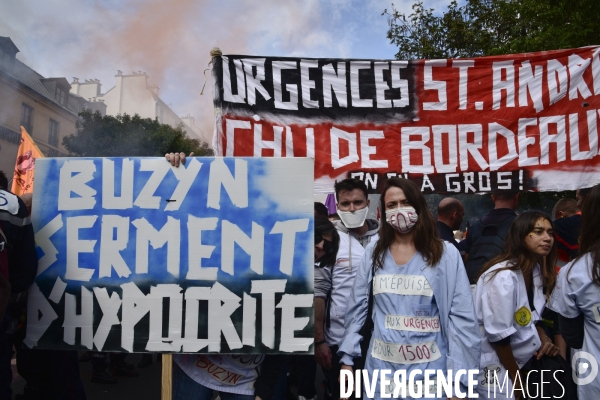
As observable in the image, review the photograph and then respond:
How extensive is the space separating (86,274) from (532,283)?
255cm

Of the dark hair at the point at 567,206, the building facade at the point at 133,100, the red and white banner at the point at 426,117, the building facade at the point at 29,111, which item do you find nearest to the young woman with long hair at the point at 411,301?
the red and white banner at the point at 426,117

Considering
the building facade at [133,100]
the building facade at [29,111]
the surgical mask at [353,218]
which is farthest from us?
the building facade at [133,100]

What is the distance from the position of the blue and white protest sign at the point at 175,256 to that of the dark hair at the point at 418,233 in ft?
1.18

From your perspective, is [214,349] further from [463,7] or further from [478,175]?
[463,7]

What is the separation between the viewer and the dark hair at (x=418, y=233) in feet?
7.71

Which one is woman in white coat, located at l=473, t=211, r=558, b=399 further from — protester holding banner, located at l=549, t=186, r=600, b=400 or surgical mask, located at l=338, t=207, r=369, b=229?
surgical mask, located at l=338, t=207, r=369, b=229

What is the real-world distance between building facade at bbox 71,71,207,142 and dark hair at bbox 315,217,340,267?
28.9 meters

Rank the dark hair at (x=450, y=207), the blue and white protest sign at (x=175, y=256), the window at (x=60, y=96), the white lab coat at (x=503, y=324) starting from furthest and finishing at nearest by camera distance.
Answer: the window at (x=60, y=96), the dark hair at (x=450, y=207), the white lab coat at (x=503, y=324), the blue and white protest sign at (x=175, y=256)

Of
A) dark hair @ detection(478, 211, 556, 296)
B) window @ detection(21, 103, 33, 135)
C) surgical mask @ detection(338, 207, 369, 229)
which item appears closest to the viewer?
dark hair @ detection(478, 211, 556, 296)

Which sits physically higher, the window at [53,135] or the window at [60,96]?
the window at [60,96]

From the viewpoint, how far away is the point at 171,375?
7.92ft

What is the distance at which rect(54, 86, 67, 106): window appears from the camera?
96.5 ft

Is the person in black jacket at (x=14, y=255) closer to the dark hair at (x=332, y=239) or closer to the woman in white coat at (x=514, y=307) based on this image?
the dark hair at (x=332, y=239)


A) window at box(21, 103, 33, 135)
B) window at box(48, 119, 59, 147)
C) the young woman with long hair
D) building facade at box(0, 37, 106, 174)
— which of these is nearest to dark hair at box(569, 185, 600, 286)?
the young woman with long hair
